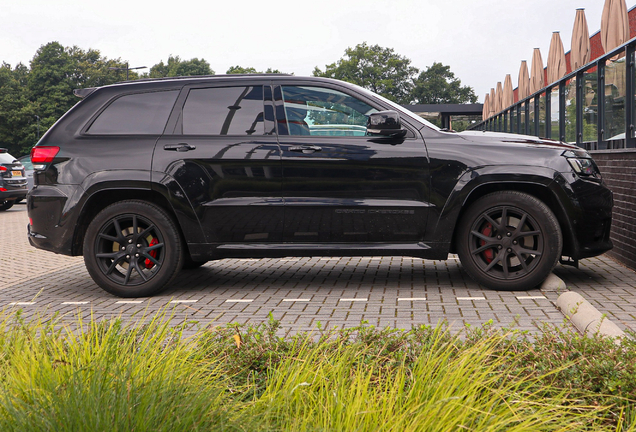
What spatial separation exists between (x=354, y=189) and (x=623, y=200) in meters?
3.62

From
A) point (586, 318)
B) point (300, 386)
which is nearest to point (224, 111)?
point (586, 318)

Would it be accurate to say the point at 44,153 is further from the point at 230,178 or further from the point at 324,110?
the point at 324,110

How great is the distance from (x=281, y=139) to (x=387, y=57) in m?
117

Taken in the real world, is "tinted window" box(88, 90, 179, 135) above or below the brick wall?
above

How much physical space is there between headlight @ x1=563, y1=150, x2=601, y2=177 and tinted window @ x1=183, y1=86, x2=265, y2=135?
282cm

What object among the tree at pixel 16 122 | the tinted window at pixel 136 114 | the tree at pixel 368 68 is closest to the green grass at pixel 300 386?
the tinted window at pixel 136 114

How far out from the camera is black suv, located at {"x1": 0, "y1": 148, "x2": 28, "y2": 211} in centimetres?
2100

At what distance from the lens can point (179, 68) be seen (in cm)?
13362

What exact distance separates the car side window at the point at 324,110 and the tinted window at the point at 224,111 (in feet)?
0.94

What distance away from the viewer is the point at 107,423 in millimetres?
2490

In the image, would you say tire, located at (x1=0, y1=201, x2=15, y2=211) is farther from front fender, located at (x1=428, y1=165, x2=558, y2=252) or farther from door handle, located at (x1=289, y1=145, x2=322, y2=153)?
front fender, located at (x1=428, y1=165, x2=558, y2=252)

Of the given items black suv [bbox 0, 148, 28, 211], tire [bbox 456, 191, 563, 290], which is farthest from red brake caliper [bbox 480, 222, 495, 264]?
black suv [bbox 0, 148, 28, 211]

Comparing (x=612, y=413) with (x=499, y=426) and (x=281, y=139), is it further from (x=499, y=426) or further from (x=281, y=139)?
(x=281, y=139)

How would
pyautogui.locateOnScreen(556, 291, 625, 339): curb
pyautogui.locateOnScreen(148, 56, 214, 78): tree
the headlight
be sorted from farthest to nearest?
pyautogui.locateOnScreen(148, 56, 214, 78): tree, the headlight, pyautogui.locateOnScreen(556, 291, 625, 339): curb
